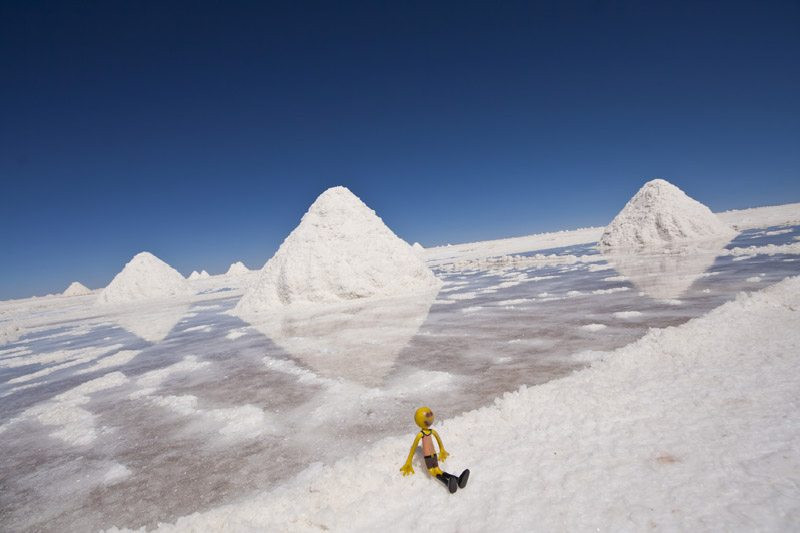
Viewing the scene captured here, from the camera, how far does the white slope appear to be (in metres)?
2.29

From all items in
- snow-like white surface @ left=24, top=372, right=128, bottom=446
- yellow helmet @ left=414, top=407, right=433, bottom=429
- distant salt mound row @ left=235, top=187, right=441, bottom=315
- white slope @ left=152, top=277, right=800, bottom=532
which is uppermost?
Result: distant salt mound row @ left=235, top=187, right=441, bottom=315

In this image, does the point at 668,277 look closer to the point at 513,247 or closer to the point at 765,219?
the point at 765,219

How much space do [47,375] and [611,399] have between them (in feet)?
31.3

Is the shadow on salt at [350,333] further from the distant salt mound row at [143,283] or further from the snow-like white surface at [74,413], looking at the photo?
the distant salt mound row at [143,283]

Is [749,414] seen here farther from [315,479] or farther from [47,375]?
[47,375]

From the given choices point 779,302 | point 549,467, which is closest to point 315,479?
point 549,467

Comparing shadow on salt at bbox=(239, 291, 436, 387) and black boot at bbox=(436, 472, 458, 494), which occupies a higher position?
shadow on salt at bbox=(239, 291, 436, 387)

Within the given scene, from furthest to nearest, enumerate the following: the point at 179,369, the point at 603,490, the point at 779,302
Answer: the point at 179,369 → the point at 779,302 → the point at 603,490

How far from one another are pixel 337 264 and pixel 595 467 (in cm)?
1237

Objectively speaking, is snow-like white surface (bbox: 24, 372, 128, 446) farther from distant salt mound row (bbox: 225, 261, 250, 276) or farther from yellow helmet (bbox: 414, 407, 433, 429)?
distant salt mound row (bbox: 225, 261, 250, 276)

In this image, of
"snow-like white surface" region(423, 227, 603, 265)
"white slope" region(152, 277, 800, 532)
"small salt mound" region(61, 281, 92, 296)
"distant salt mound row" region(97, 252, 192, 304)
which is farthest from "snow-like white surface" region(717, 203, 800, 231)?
"small salt mound" region(61, 281, 92, 296)

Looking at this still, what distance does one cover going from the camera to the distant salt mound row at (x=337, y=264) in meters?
14.3

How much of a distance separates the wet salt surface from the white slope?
385 millimetres

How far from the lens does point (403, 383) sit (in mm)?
4914
